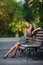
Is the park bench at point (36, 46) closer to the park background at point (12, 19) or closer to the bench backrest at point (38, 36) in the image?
the bench backrest at point (38, 36)

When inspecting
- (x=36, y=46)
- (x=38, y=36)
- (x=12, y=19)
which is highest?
(x=12, y=19)

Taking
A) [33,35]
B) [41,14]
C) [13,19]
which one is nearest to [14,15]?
[13,19]

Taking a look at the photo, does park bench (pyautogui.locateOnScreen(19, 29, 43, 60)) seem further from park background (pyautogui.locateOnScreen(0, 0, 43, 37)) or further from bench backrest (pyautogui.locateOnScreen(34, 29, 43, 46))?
park background (pyautogui.locateOnScreen(0, 0, 43, 37))

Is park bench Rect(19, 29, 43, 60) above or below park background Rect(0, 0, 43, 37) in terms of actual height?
below

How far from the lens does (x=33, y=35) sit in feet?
33.8

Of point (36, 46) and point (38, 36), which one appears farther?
point (38, 36)

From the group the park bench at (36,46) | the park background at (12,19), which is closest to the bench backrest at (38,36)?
the park bench at (36,46)

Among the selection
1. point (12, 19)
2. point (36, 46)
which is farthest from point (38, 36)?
point (12, 19)

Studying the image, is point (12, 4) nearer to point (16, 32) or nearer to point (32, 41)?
point (16, 32)

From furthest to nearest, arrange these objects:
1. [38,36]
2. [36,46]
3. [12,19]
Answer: [12,19] < [38,36] < [36,46]

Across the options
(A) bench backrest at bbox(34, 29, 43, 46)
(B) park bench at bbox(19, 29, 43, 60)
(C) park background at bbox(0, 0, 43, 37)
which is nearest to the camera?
(B) park bench at bbox(19, 29, 43, 60)

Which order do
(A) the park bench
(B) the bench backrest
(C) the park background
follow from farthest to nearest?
(C) the park background → (B) the bench backrest → (A) the park bench

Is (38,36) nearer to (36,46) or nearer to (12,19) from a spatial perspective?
(36,46)

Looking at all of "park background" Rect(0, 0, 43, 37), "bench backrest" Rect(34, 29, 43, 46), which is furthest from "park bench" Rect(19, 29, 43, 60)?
"park background" Rect(0, 0, 43, 37)
